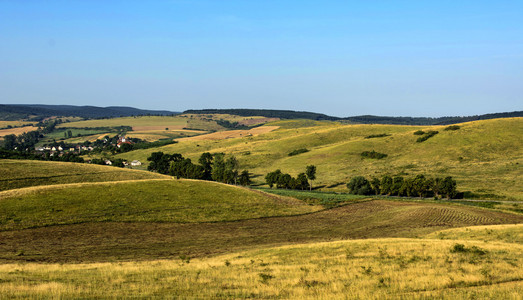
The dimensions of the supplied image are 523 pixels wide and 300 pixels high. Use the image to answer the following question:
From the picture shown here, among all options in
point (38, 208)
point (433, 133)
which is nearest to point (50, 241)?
point (38, 208)

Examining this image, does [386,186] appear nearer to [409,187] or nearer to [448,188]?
[409,187]

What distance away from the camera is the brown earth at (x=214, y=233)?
40.7 m

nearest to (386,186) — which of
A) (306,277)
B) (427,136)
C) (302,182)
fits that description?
(302,182)

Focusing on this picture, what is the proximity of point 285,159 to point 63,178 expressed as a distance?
105 metres

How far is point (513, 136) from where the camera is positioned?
542 ft

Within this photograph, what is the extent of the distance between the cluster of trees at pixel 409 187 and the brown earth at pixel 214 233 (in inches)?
1012

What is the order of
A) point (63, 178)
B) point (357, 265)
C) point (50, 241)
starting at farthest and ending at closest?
1. point (63, 178)
2. point (50, 241)
3. point (357, 265)

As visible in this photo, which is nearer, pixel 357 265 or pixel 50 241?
pixel 357 265

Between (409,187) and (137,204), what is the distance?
2632 inches

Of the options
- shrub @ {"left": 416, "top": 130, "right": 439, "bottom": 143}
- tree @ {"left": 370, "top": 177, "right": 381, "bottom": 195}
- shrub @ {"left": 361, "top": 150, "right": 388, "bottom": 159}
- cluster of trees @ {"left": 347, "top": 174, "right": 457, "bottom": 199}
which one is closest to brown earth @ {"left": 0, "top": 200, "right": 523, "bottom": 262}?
cluster of trees @ {"left": 347, "top": 174, "right": 457, "bottom": 199}

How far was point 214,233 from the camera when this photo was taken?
178 feet

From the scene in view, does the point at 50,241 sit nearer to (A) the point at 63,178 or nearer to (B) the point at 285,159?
(A) the point at 63,178

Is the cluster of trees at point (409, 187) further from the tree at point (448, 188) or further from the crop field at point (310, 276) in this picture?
the crop field at point (310, 276)

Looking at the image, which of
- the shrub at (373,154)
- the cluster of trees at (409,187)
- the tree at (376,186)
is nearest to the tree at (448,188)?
the cluster of trees at (409,187)
